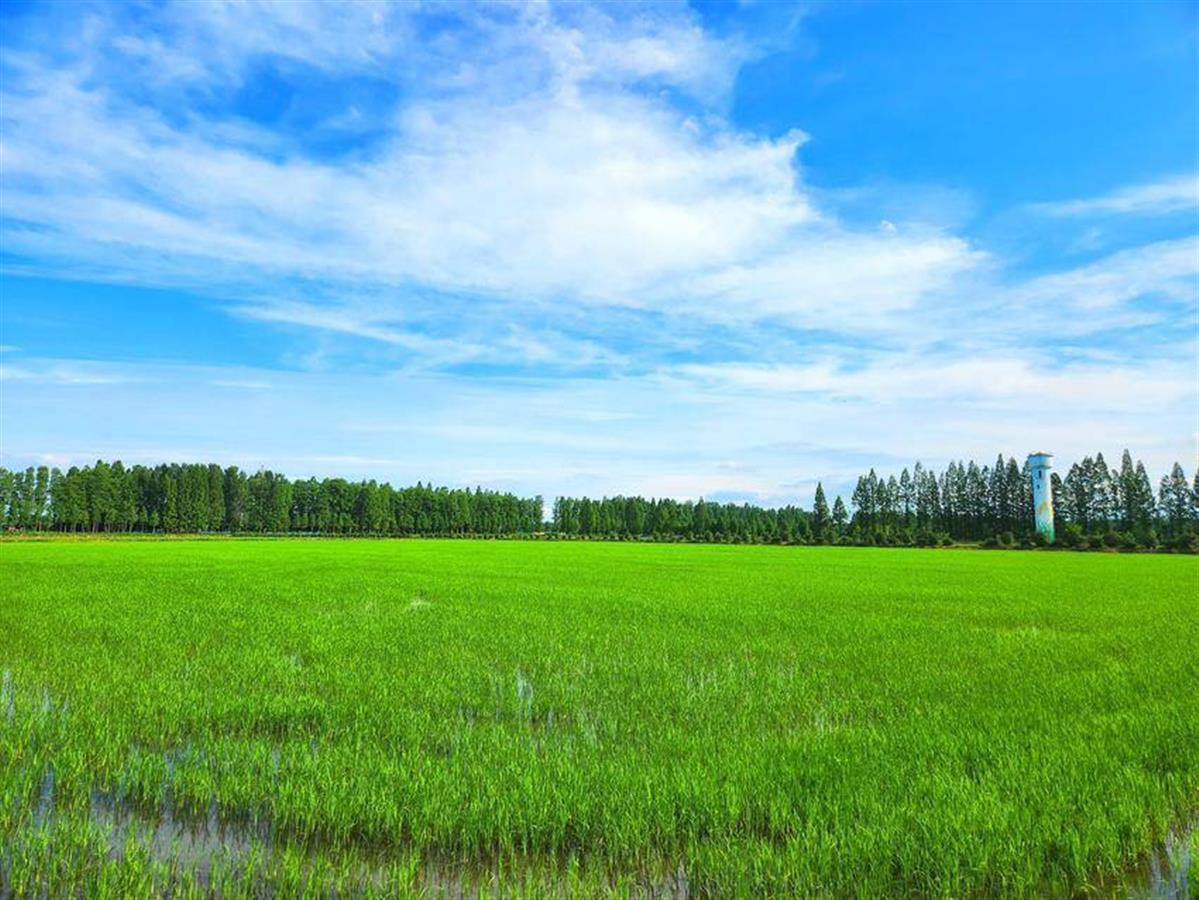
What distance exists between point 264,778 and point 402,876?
2412mm

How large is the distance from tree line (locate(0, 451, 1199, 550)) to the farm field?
8146 cm

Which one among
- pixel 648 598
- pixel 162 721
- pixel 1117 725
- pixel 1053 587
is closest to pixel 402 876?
pixel 162 721

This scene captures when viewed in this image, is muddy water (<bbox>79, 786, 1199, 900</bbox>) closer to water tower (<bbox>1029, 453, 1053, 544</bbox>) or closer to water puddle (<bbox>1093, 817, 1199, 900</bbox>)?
water puddle (<bbox>1093, 817, 1199, 900</bbox>)

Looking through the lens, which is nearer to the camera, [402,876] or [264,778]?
[402,876]

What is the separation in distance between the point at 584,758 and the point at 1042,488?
104503mm

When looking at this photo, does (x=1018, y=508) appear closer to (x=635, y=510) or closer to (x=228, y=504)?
(x=635, y=510)

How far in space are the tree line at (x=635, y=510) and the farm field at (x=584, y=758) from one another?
267 feet

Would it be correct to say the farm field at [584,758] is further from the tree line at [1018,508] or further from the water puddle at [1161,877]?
the tree line at [1018,508]

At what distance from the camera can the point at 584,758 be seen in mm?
6594

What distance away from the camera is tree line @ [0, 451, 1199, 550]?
9019cm

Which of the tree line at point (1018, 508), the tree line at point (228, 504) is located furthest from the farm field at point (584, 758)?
the tree line at point (228, 504)

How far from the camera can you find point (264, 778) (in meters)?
6.02

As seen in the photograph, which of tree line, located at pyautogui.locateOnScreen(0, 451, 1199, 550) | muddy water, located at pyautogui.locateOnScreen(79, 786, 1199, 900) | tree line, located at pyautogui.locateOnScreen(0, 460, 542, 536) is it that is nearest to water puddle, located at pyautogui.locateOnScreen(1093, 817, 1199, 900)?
muddy water, located at pyautogui.locateOnScreen(79, 786, 1199, 900)

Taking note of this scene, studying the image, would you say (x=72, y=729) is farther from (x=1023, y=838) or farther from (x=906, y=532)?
(x=906, y=532)
